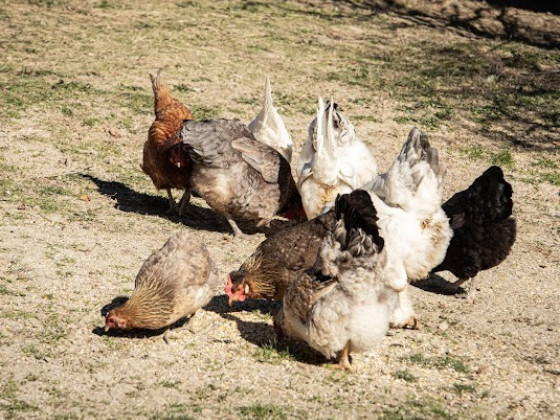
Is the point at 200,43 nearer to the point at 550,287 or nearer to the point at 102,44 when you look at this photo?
the point at 102,44

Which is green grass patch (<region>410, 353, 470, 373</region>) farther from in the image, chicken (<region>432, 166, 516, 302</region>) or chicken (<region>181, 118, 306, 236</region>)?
chicken (<region>181, 118, 306, 236</region>)

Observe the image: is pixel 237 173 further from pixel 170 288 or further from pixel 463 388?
pixel 463 388

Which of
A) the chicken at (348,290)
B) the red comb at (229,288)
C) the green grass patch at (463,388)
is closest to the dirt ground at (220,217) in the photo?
the green grass patch at (463,388)

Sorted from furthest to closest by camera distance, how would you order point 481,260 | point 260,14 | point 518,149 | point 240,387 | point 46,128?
point 260,14
point 518,149
point 46,128
point 481,260
point 240,387

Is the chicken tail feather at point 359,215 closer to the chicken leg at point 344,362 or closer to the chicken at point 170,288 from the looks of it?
the chicken leg at point 344,362

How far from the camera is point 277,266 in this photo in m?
6.60

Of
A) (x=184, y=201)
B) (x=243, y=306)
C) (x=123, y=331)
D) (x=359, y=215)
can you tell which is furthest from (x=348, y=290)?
(x=184, y=201)

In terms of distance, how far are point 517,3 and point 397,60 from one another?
405 centimetres

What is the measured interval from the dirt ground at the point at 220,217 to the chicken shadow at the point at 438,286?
0.14ft

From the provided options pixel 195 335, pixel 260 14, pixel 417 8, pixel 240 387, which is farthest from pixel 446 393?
pixel 417 8

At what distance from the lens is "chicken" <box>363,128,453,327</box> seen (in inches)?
271

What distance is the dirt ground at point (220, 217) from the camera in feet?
18.1

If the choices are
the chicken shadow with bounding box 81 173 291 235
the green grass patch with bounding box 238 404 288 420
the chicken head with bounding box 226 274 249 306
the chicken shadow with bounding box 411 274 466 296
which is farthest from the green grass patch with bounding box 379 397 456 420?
the chicken shadow with bounding box 81 173 291 235

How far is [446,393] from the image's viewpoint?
5691mm
